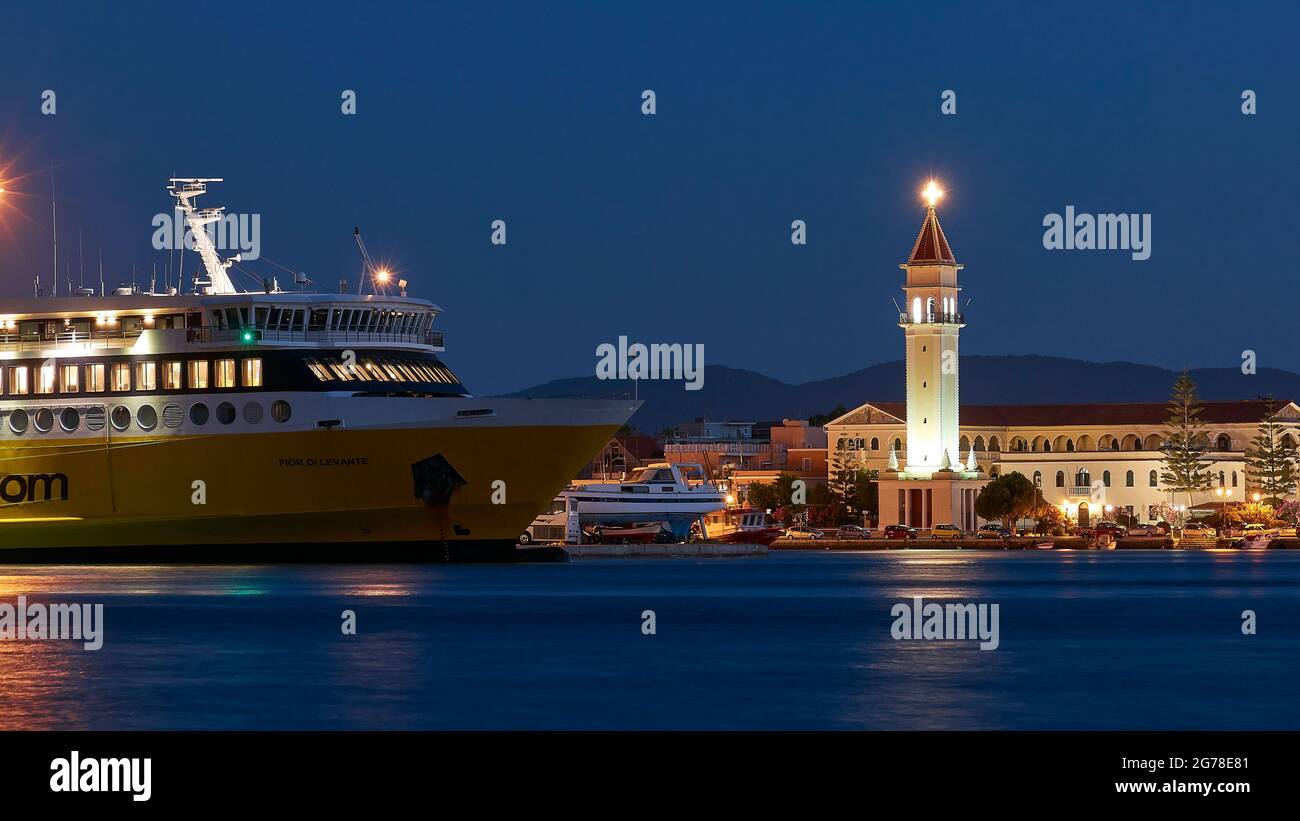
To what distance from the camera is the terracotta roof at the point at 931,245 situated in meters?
143

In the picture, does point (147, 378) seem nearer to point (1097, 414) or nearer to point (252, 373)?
point (252, 373)

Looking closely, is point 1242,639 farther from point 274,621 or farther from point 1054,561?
point 1054,561

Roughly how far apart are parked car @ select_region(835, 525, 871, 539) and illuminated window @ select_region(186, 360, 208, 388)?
7206cm

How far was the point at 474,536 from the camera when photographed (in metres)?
64.2

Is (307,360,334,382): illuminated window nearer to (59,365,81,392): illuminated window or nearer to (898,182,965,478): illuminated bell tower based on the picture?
(59,365,81,392): illuminated window

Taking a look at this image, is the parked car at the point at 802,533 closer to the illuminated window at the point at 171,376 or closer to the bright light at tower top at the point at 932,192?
the bright light at tower top at the point at 932,192

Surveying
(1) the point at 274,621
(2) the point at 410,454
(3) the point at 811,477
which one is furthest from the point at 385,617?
(3) the point at 811,477

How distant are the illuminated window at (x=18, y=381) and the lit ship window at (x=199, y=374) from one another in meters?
5.16

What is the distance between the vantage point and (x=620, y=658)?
39562 mm

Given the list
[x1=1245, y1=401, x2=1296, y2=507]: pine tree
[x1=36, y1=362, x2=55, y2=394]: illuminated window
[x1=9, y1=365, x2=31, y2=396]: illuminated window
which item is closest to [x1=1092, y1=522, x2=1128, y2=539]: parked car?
[x1=1245, y1=401, x2=1296, y2=507]: pine tree

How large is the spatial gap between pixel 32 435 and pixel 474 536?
41.9 ft

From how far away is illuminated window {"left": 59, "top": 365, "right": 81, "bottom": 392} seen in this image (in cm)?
6506

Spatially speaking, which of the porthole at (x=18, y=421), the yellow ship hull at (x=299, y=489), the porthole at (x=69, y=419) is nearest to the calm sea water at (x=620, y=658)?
the yellow ship hull at (x=299, y=489)

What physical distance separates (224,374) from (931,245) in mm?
85849
